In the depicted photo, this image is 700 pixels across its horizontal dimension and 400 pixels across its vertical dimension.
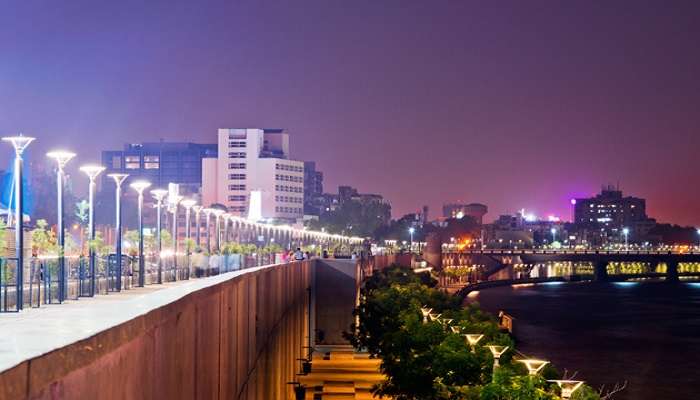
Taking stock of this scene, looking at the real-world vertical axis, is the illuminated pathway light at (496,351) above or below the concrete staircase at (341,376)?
above

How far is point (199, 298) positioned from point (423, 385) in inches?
1030

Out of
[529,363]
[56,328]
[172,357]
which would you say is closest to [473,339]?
[529,363]

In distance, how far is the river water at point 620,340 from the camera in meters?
88.9

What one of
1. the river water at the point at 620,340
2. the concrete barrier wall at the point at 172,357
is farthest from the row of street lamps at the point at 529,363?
the river water at the point at 620,340

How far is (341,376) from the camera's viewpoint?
5900 centimetres

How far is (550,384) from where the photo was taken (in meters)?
26.1

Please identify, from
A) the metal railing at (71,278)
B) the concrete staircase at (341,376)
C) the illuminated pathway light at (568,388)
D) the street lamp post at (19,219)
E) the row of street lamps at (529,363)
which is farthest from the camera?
the concrete staircase at (341,376)

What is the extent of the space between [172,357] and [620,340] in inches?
4648

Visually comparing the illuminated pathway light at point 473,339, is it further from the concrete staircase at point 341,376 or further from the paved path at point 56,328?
the paved path at point 56,328

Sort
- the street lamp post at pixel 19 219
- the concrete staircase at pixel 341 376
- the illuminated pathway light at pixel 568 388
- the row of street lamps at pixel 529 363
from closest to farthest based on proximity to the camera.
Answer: the illuminated pathway light at pixel 568 388
the row of street lamps at pixel 529 363
the street lamp post at pixel 19 219
the concrete staircase at pixel 341 376

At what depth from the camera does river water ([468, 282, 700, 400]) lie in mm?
88938

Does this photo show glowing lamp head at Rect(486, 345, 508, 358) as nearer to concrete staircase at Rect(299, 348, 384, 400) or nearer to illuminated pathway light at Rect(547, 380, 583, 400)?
illuminated pathway light at Rect(547, 380, 583, 400)

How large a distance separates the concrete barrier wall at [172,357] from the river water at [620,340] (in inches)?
2505

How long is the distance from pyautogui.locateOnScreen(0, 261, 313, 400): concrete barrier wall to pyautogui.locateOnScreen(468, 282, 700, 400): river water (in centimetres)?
6364
